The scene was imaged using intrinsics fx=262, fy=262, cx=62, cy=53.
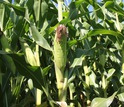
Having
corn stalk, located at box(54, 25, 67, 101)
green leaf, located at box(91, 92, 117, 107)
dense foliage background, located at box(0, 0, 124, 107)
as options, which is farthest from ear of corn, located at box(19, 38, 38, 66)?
green leaf, located at box(91, 92, 117, 107)

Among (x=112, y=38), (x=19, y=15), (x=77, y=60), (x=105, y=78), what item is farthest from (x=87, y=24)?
(x=19, y=15)

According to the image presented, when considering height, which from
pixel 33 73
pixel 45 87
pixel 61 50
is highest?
pixel 61 50

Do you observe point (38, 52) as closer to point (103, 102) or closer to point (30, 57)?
point (30, 57)

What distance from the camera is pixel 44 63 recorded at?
222 cm

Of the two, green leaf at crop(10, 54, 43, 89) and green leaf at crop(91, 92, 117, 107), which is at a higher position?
green leaf at crop(10, 54, 43, 89)

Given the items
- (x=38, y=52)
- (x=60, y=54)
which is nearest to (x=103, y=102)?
(x=60, y=54)

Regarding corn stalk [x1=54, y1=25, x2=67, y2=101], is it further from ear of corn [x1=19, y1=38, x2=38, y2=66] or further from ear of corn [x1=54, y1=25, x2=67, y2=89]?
ear of corn [x1=19, y1=38, x2=38, y2=66]

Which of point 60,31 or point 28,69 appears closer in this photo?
point 60,31

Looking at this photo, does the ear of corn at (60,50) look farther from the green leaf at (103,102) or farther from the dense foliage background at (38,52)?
the green leaf at (103,102)

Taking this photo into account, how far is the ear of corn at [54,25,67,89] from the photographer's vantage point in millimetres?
1534

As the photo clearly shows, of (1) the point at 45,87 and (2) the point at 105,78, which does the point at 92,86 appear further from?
(1) the point at 45,87

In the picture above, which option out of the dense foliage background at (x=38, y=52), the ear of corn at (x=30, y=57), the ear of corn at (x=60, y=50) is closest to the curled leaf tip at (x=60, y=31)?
the ear of corn at (x=60, y=50)

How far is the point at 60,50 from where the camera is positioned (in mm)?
1585

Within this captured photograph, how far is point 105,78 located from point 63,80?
3.03 ft
